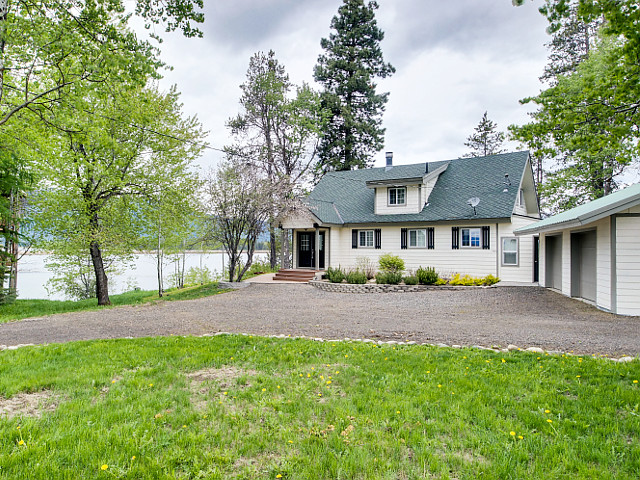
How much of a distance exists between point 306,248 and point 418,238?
222 inches

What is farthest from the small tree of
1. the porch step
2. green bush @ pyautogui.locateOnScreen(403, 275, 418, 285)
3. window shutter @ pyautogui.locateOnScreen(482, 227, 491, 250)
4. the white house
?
window shutter @ pyautogui.locateOnScreen(482, 227, 491, 250)

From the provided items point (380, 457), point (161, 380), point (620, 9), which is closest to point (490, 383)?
point (380, 457)

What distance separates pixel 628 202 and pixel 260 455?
30.8 ft

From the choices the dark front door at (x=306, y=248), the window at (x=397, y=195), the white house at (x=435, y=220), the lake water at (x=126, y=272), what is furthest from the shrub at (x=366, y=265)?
the lake water at (x=126, y=272)

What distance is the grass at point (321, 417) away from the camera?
98.8 inches

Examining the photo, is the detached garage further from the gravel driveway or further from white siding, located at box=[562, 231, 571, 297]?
the gravel driveway

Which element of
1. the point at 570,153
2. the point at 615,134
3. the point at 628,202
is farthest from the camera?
the point at 570,153

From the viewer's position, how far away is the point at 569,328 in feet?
24.0

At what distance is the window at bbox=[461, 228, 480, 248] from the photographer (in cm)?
1625

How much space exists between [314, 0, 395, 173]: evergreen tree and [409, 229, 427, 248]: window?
12.0 metres

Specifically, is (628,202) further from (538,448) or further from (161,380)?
(161,380)

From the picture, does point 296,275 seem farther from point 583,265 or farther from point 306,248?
point 583,265

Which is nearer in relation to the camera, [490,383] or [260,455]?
[260,455]

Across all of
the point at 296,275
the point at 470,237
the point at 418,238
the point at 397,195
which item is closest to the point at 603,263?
the point at 470,237
